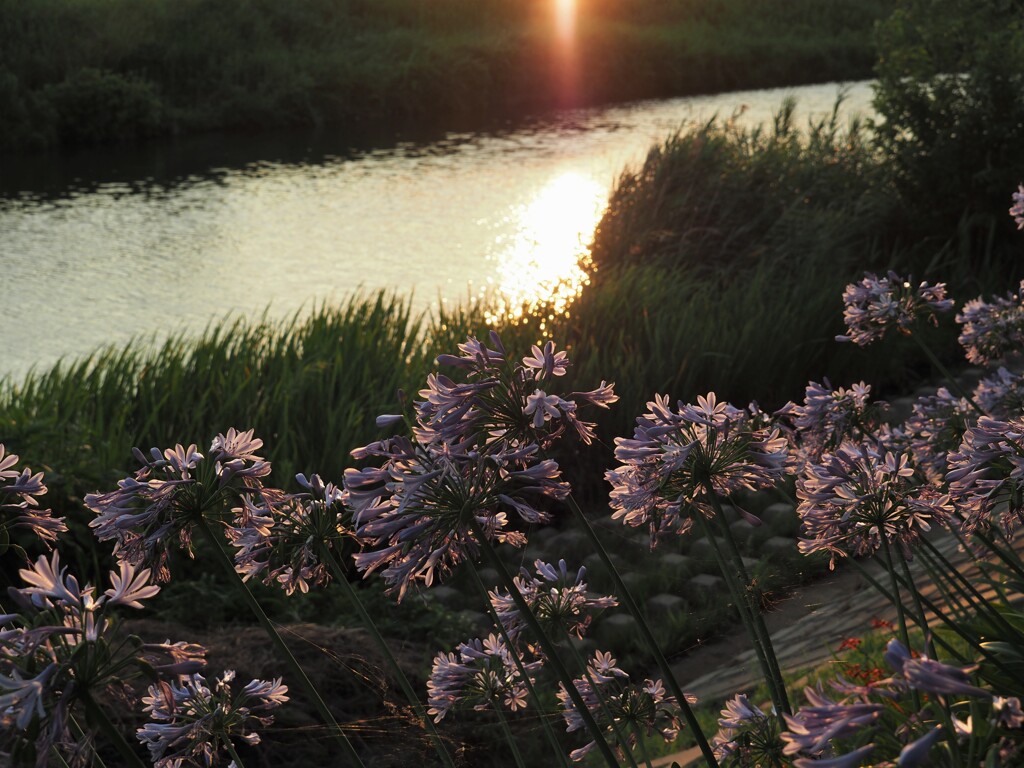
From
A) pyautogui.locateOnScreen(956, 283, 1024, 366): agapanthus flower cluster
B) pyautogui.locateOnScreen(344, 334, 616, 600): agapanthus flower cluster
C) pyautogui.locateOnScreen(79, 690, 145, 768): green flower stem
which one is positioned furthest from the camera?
pyautogui.locateOnScreen(956, 283, 1024, 366): agapanthus flower cluster

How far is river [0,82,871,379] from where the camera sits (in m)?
15.0

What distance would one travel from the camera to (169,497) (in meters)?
1.75

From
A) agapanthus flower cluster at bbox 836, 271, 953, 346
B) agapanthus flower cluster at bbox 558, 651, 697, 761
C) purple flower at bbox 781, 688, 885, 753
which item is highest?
purple flower at bbox 781, 688, 885, 753

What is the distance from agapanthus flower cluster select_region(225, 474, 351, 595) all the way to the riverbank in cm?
3452

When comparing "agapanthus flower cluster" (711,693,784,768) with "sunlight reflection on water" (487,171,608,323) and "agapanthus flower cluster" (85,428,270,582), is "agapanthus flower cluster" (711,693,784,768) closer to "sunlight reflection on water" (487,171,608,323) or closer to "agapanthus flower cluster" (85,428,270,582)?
"agapanthus flower cluster" (85,428,270,582)

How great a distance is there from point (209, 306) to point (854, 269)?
8.77 m

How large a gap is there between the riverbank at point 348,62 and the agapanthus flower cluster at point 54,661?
35.0 metres

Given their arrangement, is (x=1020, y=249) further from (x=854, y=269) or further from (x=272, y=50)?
(x=272, y=50)

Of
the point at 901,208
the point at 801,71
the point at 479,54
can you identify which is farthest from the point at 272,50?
the point at 901,208

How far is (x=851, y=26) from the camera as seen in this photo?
184 ft

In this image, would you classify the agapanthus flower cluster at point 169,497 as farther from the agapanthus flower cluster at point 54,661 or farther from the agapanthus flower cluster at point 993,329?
the agapanthus flower cluster at point 993,329

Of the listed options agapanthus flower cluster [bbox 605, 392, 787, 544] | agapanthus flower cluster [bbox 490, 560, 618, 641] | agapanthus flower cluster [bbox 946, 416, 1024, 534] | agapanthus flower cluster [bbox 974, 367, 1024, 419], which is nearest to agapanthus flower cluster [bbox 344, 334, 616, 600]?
agapanthus flower cluster [bbox 605, 392, 787, 544]

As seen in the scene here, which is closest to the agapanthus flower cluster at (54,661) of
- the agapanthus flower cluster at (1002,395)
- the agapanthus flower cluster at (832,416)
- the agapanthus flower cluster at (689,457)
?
the agapanthus flower cluster at (689,457)

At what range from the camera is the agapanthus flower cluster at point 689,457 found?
71.4 inches
